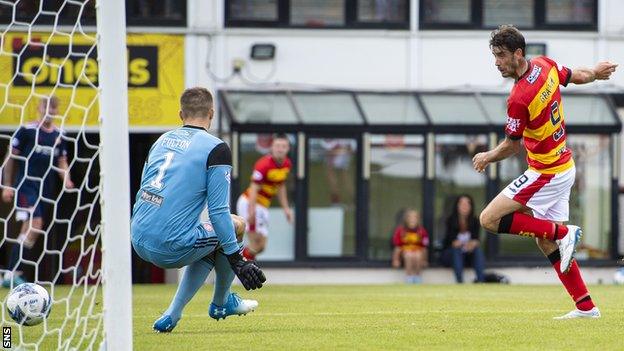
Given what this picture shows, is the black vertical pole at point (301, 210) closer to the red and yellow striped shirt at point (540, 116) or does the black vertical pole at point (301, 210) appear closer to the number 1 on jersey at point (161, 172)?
the red and yellow striped shirt at point (540, 116)

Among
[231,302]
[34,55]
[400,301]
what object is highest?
[34,55]

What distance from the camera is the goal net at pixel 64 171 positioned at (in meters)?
7.18

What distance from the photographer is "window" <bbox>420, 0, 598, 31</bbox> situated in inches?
915

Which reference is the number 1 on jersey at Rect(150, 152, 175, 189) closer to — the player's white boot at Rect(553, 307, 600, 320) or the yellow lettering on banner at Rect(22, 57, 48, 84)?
the player's white boot at Rect(553, 307, 600, 320)

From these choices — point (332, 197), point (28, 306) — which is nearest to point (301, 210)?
point (332, 197)

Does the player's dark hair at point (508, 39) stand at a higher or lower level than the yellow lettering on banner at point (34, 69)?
higher

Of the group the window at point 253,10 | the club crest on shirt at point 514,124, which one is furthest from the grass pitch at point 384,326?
the window at point 253,10

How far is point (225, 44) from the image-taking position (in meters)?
22.7

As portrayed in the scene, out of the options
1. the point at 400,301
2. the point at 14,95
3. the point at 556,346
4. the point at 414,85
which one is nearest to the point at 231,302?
the point at 556,346

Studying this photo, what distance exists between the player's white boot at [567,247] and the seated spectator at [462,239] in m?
11.4

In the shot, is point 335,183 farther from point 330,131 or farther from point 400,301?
point 400,301

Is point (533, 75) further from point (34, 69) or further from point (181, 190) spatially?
point (34, 69)

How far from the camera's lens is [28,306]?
9.50m

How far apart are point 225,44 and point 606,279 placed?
6.96 meters
